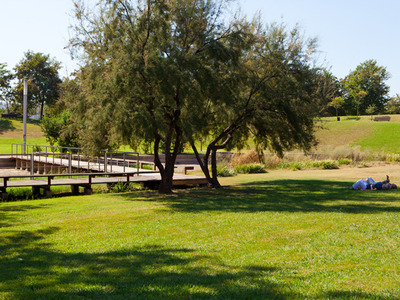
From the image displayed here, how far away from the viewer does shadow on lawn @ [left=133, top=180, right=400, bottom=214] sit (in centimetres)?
1271

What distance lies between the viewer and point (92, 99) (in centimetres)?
1534

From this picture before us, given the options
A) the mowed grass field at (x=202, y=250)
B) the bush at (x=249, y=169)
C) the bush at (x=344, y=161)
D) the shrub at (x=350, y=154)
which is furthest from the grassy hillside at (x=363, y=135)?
the mowed grass field at (x=202, y=250)

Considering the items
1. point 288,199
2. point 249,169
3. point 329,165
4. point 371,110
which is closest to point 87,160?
point 249,169

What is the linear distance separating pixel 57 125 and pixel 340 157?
2759 cm

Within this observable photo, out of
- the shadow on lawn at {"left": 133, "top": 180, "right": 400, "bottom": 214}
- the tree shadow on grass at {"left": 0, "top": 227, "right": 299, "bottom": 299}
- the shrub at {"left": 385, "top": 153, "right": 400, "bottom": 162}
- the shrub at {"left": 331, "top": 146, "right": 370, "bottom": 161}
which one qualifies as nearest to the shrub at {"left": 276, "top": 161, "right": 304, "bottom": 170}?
the shrub at {"left": 331, "top": 146, "right": 370, "bottom": 161}

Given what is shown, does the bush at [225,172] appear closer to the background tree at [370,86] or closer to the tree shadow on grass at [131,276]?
the tree shadow on grass at [131,276]

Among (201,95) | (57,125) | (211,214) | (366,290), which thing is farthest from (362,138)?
(366,290)

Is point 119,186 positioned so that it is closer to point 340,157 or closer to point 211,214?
point 211,214

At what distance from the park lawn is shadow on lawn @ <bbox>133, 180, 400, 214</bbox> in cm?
11

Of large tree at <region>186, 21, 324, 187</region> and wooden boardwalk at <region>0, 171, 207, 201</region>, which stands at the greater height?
large tree at <region>186, 21, 324, 187</region>

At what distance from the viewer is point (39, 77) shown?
294 feet

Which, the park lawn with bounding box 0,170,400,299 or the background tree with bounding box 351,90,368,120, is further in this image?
the background tree with bounding box 351,90,368,120

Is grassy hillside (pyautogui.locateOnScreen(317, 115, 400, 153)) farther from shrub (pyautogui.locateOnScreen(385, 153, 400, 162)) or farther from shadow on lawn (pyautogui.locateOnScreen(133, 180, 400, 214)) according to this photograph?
shadow on lawn (pyautogui.locateOnScreen(133, 180, 400, 214))

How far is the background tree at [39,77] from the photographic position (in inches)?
3541
